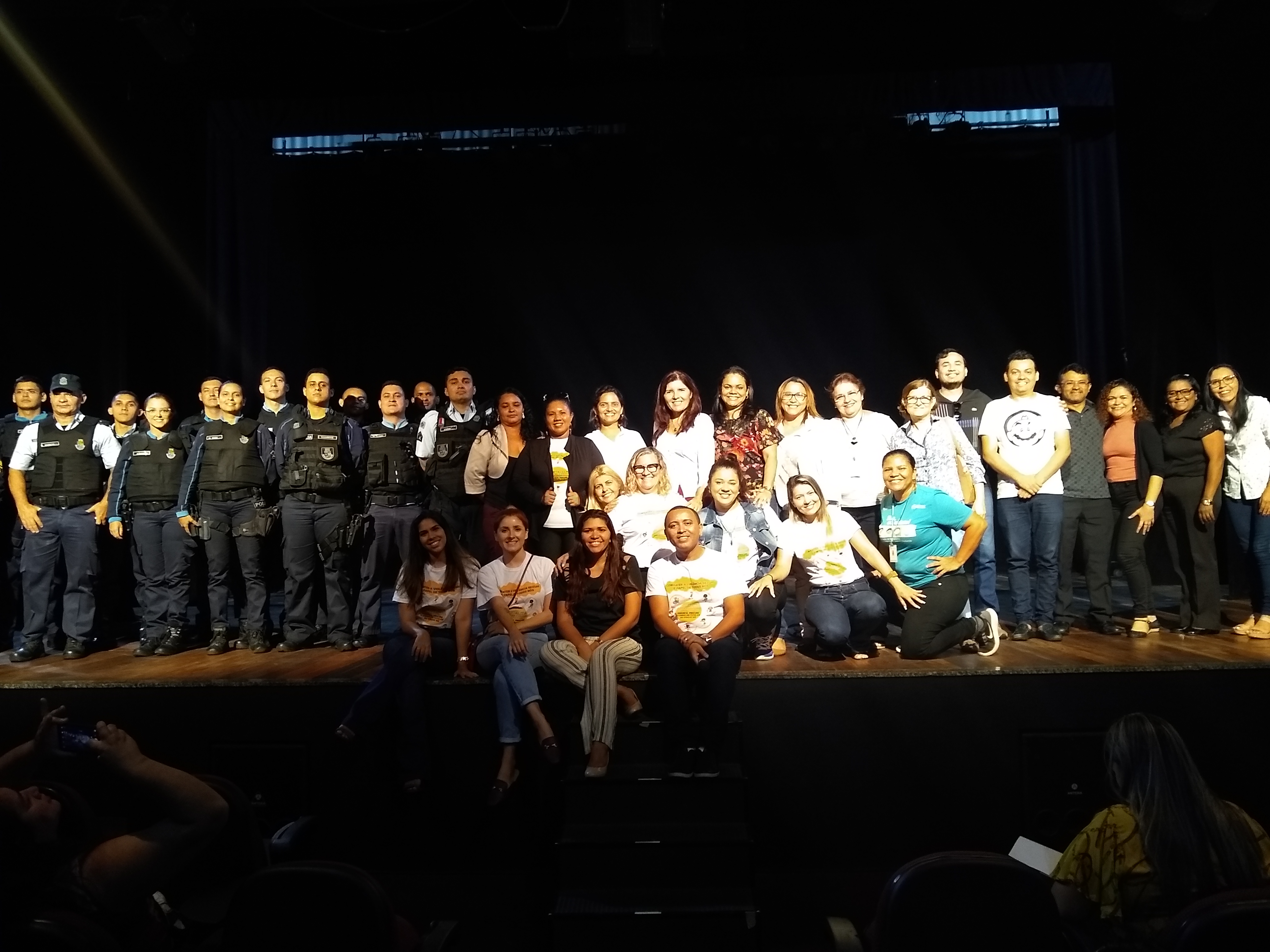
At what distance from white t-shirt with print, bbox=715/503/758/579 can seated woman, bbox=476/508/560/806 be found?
903mm

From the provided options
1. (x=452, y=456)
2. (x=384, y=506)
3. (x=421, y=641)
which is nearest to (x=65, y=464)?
(x=384, y=506)

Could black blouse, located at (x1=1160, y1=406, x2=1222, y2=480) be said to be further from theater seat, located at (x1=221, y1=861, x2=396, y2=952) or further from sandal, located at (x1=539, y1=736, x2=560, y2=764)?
theater seat, located at (x1=221, y1=861, x2=396, y2=952)

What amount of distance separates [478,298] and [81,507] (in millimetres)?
3226

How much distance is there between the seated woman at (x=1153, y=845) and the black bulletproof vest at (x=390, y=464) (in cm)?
386

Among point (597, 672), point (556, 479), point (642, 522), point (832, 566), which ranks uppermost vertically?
point (556, 479)

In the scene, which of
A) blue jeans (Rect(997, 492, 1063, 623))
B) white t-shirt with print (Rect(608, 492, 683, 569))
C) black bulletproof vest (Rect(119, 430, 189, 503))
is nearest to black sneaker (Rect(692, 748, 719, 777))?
white t-shirt with print (Rect(608, 492, 683, 569))

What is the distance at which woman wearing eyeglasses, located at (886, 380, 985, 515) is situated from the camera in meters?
5.09

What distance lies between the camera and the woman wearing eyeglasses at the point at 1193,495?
5.12m

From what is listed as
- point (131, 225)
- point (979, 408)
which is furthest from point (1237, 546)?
point (131, 225)

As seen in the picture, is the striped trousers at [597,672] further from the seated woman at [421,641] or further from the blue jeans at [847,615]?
the blue jeans at [847,615]

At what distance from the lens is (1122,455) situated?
205 inches

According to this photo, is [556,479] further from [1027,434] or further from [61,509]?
[61,509]

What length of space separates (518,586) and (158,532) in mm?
2384

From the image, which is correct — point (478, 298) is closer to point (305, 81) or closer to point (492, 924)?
point (305, 81)
